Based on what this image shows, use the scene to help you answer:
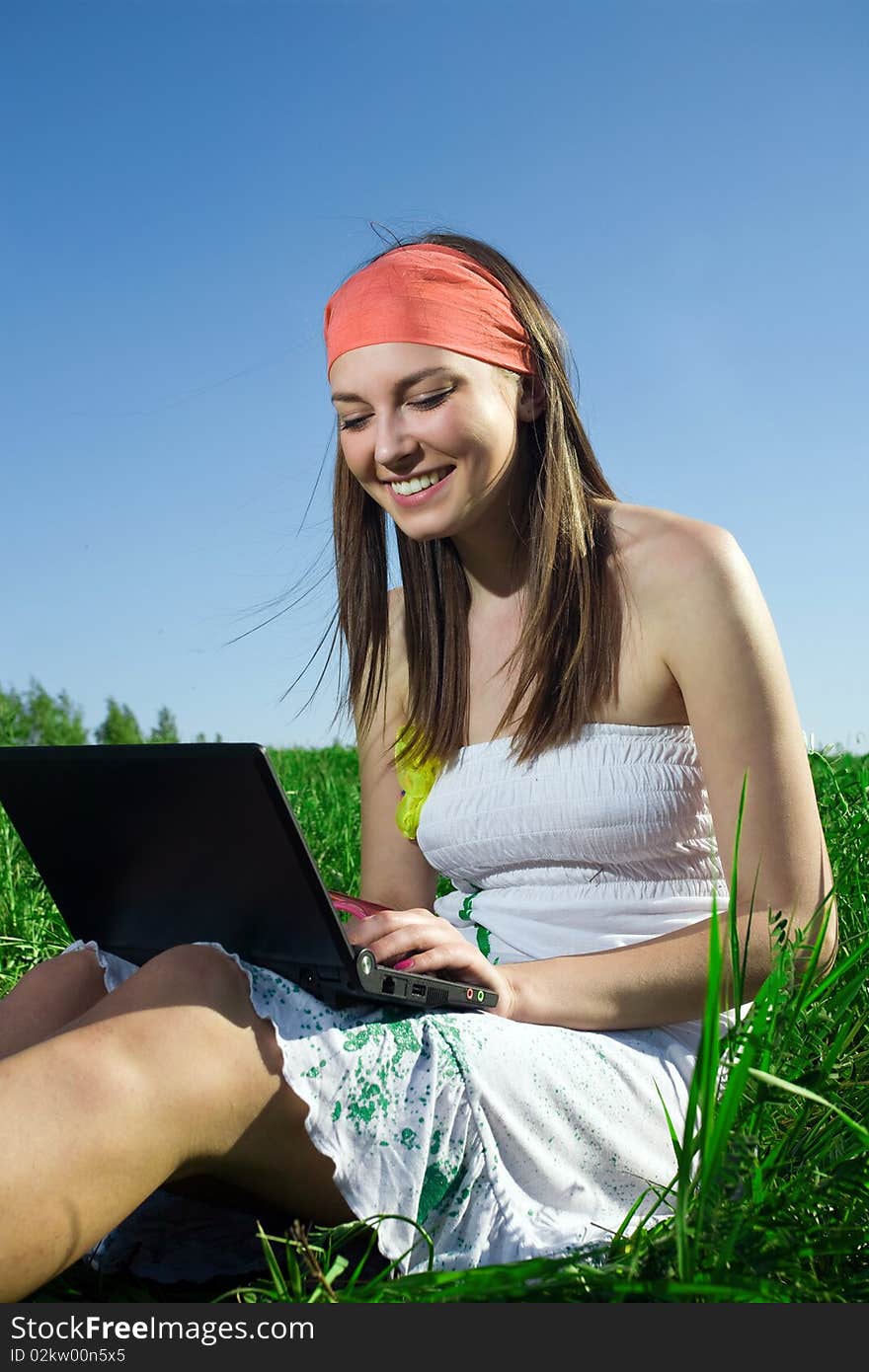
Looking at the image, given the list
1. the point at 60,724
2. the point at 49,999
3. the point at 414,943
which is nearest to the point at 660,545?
the point at 414,943

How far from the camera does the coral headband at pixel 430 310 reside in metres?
2.29

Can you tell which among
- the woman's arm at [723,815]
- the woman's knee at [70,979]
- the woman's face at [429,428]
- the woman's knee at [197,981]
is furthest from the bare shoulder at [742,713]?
the woman's knee at [70,979]

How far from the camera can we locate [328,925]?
1576 mm

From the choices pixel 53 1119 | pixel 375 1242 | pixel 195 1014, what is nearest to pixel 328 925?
pixel 195 1014

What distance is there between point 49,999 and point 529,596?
1115 millimetres

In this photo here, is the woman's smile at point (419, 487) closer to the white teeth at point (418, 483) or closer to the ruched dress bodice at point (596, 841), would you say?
the white teeth at point (418, 483)

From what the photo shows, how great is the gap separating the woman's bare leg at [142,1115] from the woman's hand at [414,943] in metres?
0.18

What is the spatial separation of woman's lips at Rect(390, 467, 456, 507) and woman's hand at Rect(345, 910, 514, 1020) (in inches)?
34.6

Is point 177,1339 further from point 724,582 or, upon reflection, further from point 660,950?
point 724,582

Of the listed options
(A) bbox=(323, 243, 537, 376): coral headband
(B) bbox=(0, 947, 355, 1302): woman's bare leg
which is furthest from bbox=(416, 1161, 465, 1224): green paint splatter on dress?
(A) bbox=(323, 243, 537, 376): coral headband

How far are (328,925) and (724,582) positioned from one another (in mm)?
904

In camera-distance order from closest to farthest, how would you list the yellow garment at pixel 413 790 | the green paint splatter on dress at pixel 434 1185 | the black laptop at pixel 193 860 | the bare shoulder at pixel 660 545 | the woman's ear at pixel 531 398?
1. the black laptop at pixel 193 860
2. the green paint splatter on dress at pixel 434 1185
3. the bare shoulder at pixel 660 545
4. the woman's ear at pixel 531 398
5. the yellow garment at pixel 413 790

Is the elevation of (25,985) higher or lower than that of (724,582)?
lower

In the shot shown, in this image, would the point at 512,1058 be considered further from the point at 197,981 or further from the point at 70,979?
the point at 70,979
